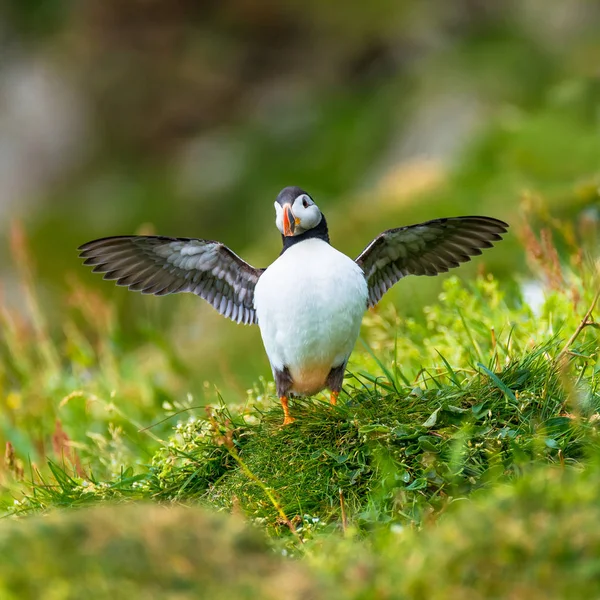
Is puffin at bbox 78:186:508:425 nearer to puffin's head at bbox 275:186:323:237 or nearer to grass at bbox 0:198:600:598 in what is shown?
puffin's head at bbox 275:186:323:237

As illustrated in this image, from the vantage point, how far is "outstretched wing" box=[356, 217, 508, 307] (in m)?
5.14

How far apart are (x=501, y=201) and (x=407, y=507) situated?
6083 mm

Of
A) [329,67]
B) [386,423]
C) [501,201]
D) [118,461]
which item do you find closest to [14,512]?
[118,461]

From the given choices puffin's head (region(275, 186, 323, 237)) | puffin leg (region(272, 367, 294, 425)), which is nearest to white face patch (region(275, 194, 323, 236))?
puffin's head (region(275, 186, 323, 237))

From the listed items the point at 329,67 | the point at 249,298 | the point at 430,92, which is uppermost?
the point at 329,67

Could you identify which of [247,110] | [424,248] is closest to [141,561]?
[424,248]

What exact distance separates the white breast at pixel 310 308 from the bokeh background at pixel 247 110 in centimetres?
574

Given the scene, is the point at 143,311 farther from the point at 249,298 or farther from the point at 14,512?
the point at 14,512

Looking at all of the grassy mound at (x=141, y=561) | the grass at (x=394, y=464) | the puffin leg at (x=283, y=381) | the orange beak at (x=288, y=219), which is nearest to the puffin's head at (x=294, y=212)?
the orange beak at (x=288, y=219)

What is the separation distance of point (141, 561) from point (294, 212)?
2.46 meters

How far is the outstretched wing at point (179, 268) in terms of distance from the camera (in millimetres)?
5211

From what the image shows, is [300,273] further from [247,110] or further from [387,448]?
[247,110]

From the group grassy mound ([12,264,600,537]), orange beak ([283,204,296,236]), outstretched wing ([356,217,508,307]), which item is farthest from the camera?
outstretched wing ([356,217,508,307])

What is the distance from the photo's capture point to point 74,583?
254 cm
